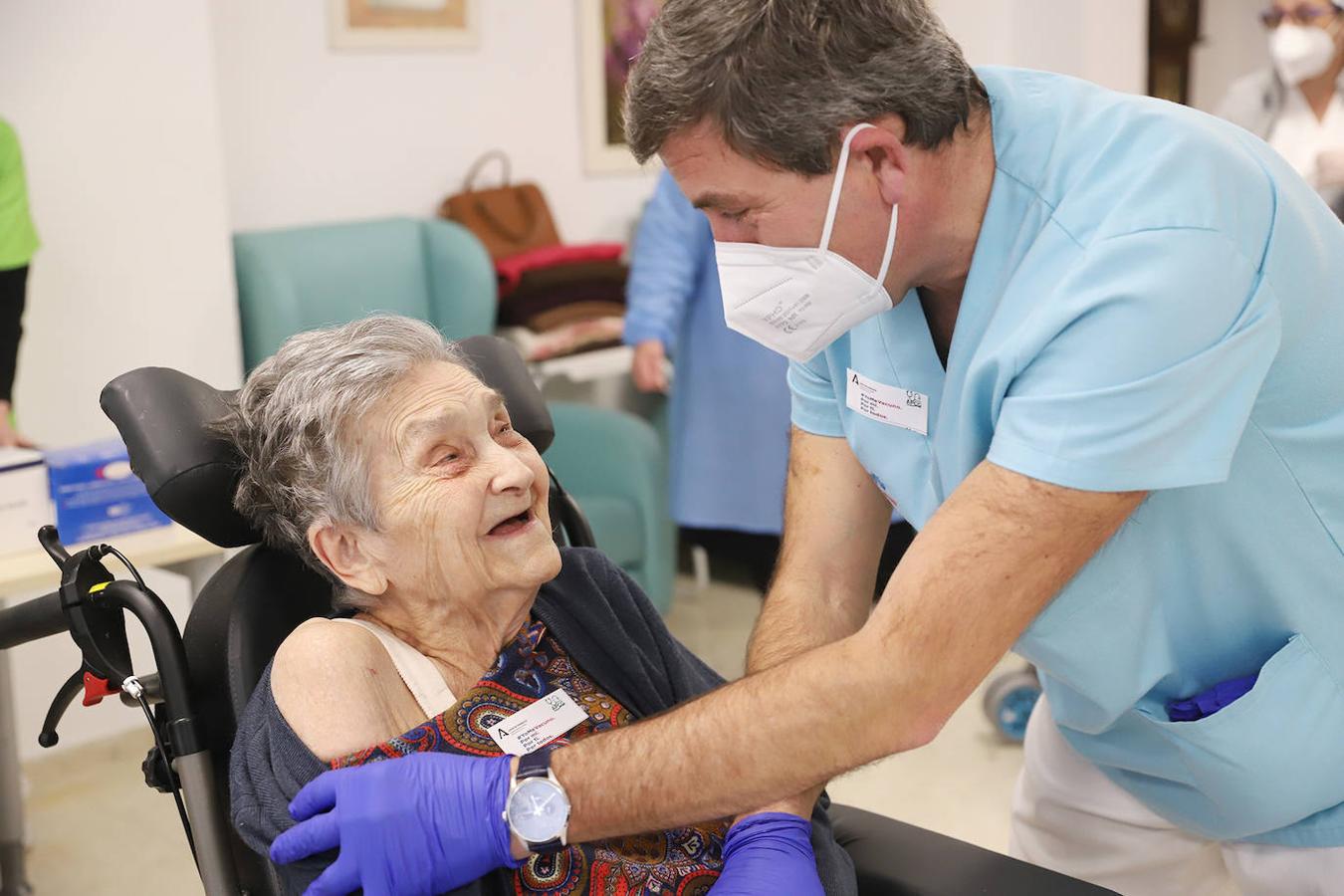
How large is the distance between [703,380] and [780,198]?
265 cm

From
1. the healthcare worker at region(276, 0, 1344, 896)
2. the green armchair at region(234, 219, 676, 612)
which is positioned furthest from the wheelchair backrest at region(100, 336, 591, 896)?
the green armchair at region(234, 219, 676, 612)

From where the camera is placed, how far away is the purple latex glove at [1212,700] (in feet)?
4.35

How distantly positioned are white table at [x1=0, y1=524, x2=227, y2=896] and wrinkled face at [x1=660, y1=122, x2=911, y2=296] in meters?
1.20

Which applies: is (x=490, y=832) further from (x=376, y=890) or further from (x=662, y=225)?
(x=662, y=225)

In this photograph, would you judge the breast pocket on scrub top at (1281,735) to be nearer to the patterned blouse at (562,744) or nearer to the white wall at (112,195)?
the patterned blouse at (562,744)

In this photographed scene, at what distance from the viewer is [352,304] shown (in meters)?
3.49

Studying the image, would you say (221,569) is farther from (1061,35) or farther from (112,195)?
(1061,35)

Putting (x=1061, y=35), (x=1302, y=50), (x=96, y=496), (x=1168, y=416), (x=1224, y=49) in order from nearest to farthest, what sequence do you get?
(x=1168, y=416)
(x=96, y=496)
(x=1302, y=50)
(x=1061, y=35)
(x=1224, y=49)

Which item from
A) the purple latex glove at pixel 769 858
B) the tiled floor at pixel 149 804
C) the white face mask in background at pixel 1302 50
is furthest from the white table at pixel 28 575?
the white face mask in background at pixel 1302 50

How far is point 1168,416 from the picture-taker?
1073mm

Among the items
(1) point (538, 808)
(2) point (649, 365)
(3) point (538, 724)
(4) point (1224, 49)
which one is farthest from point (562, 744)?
(4) point (1224, 49)

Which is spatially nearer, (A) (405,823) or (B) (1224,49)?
(A) (405,823)

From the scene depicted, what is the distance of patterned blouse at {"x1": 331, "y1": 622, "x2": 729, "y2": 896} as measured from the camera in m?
1.40

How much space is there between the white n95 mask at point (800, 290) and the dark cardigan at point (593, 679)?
429 mm
